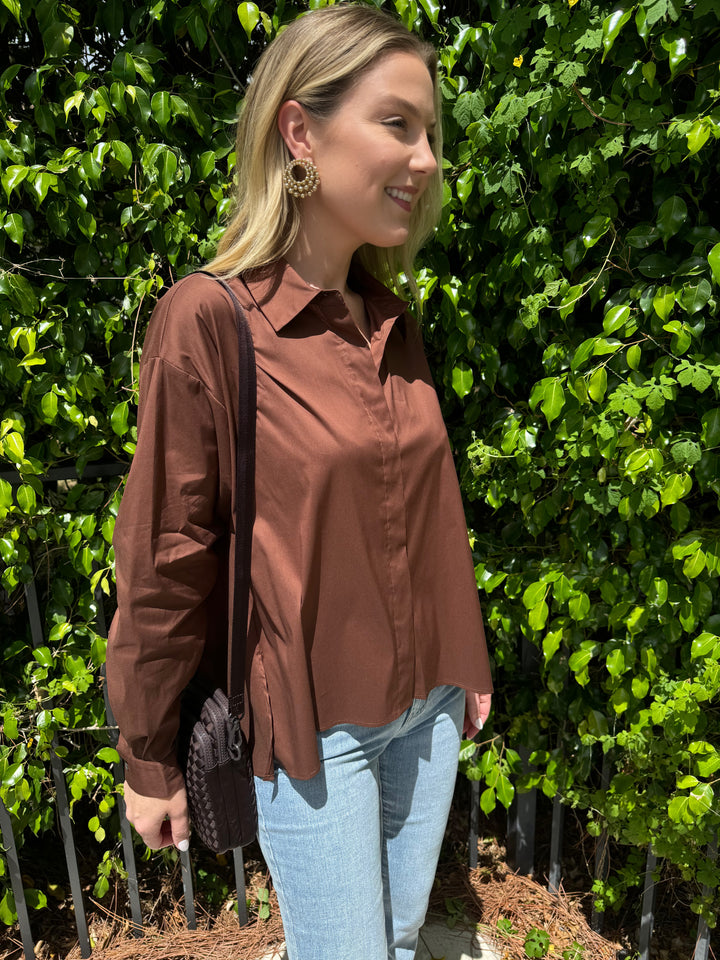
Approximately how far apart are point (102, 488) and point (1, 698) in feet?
2.25

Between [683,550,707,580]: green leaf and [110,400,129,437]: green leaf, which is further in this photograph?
[110,400,129,437]: green leaf

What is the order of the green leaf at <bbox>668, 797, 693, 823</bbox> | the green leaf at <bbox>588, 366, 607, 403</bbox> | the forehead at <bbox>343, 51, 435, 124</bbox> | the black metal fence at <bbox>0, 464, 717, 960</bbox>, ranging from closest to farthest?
1. the forehead at <bbox>343, 51, 435, 124</bbox>
2. the green leaf at <bbox>588, 366, 607, 403</bbox>
3. the green leaf at <bbox>668, 797, 693, 823</bbox>
4. the black metal fence at <bbox>0, 464, 717, 960</bbox>

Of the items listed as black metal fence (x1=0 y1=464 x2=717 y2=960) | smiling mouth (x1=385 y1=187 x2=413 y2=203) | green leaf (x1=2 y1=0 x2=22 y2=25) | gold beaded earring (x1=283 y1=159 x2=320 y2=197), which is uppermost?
green leaf (x1=2 y1=0 x2=22 y2=25)

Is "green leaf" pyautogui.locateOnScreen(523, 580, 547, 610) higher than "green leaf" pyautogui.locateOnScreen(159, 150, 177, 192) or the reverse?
the reverse

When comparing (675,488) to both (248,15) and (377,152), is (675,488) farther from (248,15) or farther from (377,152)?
(248,15)

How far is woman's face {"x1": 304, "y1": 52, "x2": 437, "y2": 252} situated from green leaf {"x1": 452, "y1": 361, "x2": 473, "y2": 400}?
0.71m

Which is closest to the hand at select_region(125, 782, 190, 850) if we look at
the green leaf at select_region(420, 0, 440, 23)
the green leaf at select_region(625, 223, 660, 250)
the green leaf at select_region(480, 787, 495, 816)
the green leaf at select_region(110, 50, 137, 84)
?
the green leaf at select_region(480, 787, 495, 816)

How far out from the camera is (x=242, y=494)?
1235 millimetres

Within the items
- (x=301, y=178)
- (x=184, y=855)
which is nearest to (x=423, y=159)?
(x=301, y=178)

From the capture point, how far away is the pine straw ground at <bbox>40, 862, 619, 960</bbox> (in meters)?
2.41

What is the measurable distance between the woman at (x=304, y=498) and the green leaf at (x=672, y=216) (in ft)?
1.97

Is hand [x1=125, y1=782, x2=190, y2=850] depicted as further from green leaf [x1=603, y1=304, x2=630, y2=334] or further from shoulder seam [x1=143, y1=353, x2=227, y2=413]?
green leaf [x1=603, y1=304, x2=630, y2=334]

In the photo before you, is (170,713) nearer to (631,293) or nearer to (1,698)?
(1,698)

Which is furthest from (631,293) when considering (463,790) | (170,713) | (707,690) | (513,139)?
(463,790)
